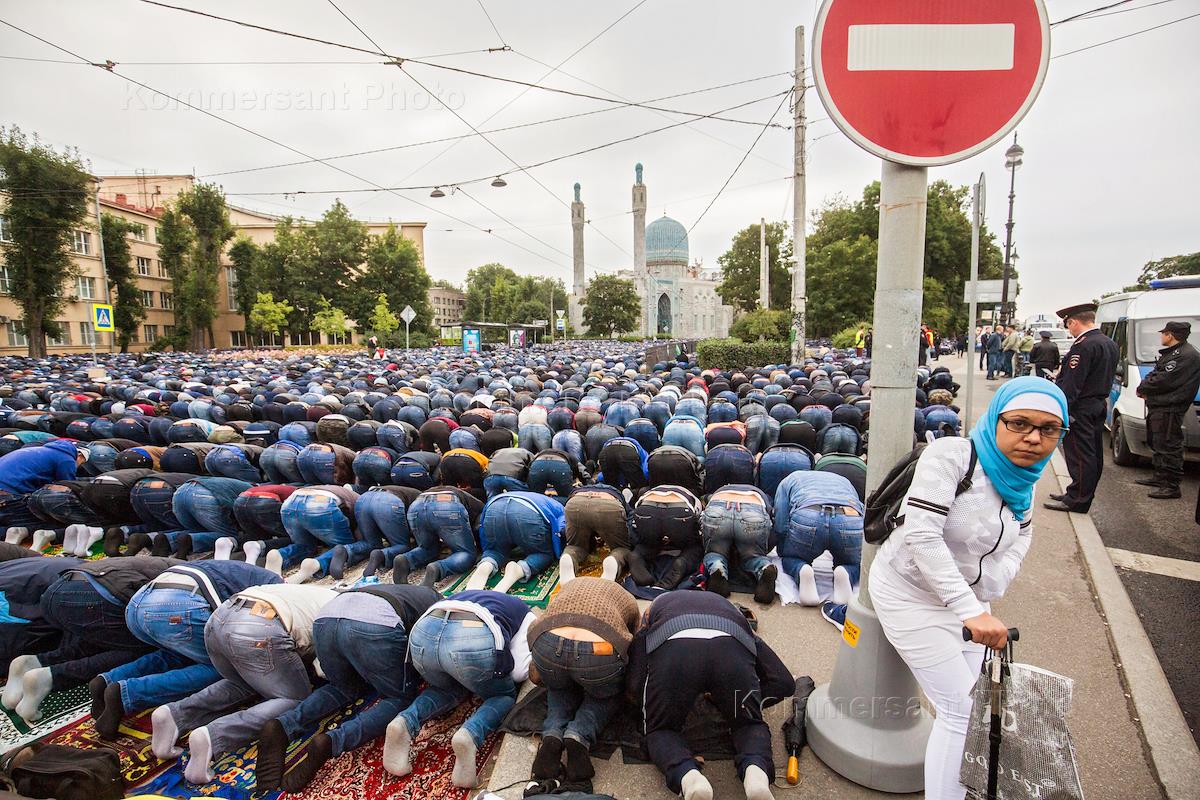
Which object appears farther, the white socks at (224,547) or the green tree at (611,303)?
the green tree at (611,303)

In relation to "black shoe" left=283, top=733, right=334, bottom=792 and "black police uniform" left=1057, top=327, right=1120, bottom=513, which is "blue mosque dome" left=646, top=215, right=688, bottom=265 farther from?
"black shoe" left=283, top=733, right=334, bottom=792

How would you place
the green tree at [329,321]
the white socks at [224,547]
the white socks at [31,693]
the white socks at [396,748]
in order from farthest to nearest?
the green tree at [329,321]
the white socks at [224,547]
the white socks at [31,693]
the white socks at [396,748]

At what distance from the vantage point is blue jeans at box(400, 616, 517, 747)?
119 inches

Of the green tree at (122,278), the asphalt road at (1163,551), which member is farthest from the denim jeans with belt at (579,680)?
the green tree at (122,278)

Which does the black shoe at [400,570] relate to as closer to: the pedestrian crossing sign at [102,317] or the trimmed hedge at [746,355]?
the trimmed hedge at [746,355]

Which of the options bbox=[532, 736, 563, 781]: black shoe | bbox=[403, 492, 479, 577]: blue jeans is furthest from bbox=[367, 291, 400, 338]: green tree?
bbox=[532, 736, 563, 781]: black shoe

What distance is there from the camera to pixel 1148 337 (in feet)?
28.3

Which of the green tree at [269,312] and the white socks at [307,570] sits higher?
the green tree at [269,312]

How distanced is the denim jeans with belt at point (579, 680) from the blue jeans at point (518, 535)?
91.8 inches

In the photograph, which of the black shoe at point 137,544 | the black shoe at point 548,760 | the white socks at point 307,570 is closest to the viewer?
the black shoe at point 548,760

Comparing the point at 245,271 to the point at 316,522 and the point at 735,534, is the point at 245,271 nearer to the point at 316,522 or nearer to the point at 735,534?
the point at 316,522

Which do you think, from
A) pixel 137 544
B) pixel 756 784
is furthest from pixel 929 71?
pixel 137 544

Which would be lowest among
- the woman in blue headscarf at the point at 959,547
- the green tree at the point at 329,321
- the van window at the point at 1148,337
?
the woman in blue headscarf at the point at 959,547

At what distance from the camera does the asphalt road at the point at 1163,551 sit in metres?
3.69
